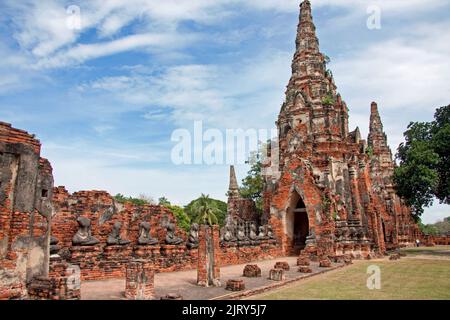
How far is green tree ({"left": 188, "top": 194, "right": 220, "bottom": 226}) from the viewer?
142 feet

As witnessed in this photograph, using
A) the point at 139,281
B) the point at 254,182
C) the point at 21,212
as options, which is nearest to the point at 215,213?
the point at 254,182

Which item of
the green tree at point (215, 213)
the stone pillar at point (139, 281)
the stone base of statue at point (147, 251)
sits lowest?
the stone pillar at point (139, 281)

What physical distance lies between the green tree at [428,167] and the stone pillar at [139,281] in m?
21.8

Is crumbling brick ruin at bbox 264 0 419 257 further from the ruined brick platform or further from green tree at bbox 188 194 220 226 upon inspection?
green tree at bbox 188 194 220 226

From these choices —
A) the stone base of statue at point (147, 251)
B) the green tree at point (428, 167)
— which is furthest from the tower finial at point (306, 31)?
the stone base of statue at point (147, 251)

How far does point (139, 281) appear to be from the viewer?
8039mm

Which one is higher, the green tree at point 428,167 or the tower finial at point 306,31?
the tower finial at point 306,31

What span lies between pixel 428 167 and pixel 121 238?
21461 millimetres

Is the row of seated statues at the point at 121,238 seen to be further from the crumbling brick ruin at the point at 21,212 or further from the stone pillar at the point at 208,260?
the crumbling brick ruin at the point at 21,212

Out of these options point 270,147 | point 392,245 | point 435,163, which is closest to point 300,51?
point 270,147

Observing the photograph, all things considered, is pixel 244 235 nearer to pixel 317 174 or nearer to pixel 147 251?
Answer: pixel 147 251

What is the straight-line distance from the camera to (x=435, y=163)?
24875 mm

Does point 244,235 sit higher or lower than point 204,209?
lower

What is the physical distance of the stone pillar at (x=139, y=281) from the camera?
26.3ft
